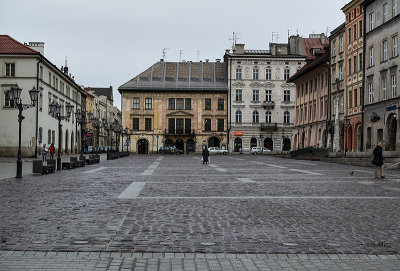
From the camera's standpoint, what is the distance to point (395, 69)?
38.9m

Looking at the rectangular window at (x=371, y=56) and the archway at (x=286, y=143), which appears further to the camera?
the archway at (x=286, y=143)

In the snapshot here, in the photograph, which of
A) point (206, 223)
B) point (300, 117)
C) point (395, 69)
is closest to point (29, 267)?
point (206, 223)

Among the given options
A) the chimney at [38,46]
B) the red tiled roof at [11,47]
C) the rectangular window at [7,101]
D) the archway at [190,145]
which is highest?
the chimney at [38,46]

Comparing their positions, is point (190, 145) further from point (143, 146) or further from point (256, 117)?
point (256, 117)

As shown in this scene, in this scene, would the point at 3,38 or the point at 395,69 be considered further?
the point at 3,38

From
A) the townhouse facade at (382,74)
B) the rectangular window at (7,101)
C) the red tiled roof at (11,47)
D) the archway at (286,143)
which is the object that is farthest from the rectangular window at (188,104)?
the townhouse facade at (382,74)

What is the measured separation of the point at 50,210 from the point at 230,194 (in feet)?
17.0

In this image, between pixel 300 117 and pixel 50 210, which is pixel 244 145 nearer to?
pixel 300 117

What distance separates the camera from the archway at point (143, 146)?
275 ft

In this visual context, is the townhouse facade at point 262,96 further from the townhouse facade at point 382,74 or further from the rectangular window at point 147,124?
the townhouse facade at point 382,74

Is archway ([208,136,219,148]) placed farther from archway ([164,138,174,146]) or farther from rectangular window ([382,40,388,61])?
rectangular window ([382,40,388,61])

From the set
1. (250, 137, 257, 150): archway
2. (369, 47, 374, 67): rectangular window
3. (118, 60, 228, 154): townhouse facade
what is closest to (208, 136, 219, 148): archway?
(118, 60, 228, 154): townhouse facade

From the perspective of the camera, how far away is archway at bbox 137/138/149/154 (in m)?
83.8

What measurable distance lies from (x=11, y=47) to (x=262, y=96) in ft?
143
